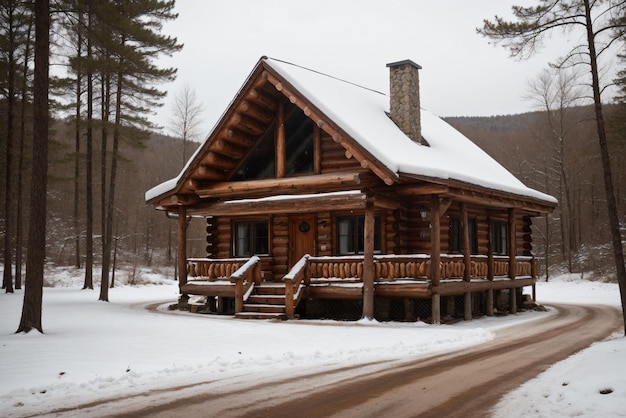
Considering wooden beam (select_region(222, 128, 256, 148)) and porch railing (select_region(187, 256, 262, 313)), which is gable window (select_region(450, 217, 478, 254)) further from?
wooden beam (select_region(222, 128, 256, 148))

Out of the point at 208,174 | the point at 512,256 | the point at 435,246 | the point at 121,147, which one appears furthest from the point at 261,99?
the point at 121,147

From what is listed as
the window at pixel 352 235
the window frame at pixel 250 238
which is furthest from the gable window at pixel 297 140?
the window frame at pixel 250 238

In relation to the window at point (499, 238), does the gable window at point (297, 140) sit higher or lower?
higher

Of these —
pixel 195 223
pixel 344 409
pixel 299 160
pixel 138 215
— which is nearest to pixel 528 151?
pixel 195 223

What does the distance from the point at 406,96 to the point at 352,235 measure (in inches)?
222

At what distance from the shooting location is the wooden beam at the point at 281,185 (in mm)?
19016

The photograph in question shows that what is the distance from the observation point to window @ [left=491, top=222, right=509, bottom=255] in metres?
25.0

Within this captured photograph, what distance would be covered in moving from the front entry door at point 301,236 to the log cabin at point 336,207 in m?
0.04

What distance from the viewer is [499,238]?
25.5 metres

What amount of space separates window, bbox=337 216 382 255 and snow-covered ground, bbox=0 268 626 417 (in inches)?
148

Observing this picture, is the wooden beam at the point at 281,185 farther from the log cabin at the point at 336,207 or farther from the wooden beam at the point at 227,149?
the wooden beam at the point at 227,149

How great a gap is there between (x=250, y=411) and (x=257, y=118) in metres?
15.3

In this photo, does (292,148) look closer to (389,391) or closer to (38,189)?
(38,189)

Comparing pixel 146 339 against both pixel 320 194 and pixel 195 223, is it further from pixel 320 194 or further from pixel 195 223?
pixel 195 223
